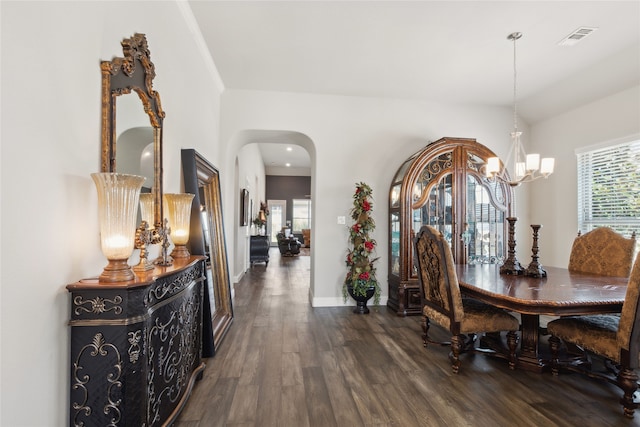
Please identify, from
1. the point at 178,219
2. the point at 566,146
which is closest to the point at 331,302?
the point at 178,219

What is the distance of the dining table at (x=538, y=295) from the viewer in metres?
2.07

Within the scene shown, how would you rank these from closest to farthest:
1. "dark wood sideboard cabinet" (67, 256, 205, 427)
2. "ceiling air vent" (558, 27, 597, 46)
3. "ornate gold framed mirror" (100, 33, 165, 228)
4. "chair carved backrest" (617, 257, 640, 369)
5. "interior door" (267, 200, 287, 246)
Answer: "dark wood sideboard cabinet" (67, 256, 205, 427) < "ornate gold framed mirror" (100, 33, 165, 228) < "chair carved backrest" (617, 257, 640, 369) < "ceiling air vent" (558, 27, 597, 46) < "interior door" (267, 200, 287, 246)

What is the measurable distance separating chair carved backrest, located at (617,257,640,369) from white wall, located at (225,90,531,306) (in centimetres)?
277

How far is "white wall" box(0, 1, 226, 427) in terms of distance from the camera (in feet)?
3.48

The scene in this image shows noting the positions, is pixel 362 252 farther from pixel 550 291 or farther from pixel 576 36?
pixel 576 36

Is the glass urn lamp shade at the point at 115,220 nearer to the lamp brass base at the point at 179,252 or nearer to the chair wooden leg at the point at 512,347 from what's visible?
the lamp brass base at the point at 179,252

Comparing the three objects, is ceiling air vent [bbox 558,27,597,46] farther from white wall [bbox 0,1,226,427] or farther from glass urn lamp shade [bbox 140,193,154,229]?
glass urn lamp shade [bbox 140,193,154,229]

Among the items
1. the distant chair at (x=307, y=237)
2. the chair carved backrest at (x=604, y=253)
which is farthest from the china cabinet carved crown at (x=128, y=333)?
the distant chair at (x=307, y=237)

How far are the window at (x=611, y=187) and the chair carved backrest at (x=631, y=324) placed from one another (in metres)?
2.44

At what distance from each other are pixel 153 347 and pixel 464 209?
387 cm

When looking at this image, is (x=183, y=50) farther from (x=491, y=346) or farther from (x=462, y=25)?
(x=491, y=346)

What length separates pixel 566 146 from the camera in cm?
444

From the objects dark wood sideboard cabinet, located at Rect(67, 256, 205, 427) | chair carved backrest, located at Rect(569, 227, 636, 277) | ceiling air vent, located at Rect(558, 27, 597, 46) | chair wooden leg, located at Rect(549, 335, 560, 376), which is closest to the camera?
dark wood sideboard cabinet, located at Rect(67, 256, 205, 427)

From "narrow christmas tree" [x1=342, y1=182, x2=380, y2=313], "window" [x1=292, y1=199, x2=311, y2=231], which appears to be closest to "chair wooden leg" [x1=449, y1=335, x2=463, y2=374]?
"narrow christmas tree" [x1=342, y1=182, x2=380, y2=313]
